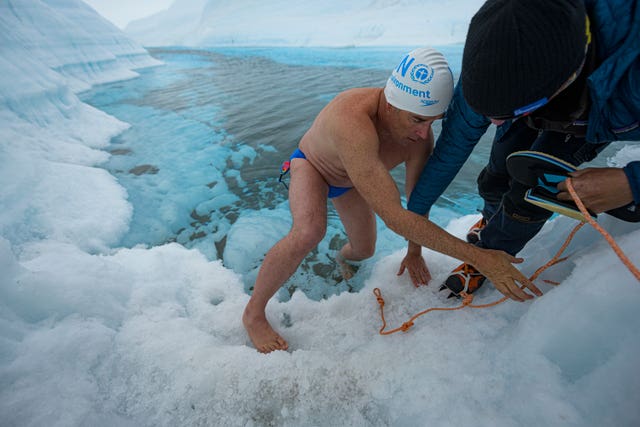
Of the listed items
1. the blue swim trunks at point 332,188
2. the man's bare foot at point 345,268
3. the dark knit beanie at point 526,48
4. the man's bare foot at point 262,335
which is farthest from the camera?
the man's bare foot at point 345,268

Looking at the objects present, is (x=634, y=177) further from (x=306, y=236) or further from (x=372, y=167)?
(x=306, y=236)

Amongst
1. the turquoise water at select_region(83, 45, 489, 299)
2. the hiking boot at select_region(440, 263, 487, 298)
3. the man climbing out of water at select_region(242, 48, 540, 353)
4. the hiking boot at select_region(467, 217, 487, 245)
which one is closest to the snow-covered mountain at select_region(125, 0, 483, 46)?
the turquoise water at select_region(83, 45, 489, 299)

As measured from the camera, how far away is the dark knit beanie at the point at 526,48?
2.47ft

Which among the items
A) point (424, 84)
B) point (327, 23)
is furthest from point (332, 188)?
point (327, 23)

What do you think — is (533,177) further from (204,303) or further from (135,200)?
(135,200)

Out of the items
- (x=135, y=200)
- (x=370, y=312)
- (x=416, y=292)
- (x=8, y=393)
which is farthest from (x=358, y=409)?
(x=135, y=200)

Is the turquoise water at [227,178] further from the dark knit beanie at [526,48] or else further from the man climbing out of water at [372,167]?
the dark knit beanie at [526,48]

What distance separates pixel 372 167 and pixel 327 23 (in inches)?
1618

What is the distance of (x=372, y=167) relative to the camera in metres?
1.33

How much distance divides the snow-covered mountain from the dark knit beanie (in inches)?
1009

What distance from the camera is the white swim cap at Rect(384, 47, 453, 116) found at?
1.40 m

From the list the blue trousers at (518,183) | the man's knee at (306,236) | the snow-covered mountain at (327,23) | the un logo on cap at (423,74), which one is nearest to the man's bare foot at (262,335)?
the man's knee at (306,236)

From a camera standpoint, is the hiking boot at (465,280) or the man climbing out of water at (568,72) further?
the hiking boot at (465,280)

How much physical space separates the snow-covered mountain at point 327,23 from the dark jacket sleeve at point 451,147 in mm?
25045
